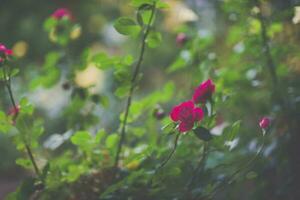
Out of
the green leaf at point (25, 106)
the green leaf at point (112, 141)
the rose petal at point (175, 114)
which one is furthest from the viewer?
the green leaf at point (112, 141)

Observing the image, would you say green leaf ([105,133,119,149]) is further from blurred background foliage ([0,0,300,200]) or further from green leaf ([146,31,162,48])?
green leaf ([146,31,162,48])

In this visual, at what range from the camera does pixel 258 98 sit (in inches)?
55.4

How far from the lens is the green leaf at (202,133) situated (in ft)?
2.84

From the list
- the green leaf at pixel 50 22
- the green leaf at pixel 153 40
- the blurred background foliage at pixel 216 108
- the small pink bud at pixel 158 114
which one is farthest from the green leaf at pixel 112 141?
the green leaf at pixel 50 22

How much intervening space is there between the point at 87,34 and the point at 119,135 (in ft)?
5.90

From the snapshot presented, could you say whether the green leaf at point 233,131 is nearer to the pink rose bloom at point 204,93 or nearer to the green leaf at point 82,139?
the pink rose bloom at point 204,93

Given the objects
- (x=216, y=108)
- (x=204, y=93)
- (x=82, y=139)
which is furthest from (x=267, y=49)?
(x=82, y=139)

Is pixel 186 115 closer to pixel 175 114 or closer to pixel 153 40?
pixel 175 114

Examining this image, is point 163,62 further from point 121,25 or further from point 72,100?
point 121,25

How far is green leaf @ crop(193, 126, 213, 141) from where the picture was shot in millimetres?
865

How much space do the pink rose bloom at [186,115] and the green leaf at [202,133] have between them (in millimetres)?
17

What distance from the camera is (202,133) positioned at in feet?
2.85

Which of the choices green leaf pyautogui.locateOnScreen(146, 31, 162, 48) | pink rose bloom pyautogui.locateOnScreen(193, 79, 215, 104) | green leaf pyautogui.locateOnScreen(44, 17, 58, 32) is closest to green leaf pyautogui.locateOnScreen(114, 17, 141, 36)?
green leaf pyautogui.locateOnScreen(146, 31, 162, 48)

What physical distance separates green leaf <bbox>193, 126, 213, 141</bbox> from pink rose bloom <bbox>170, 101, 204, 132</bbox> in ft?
0.06
